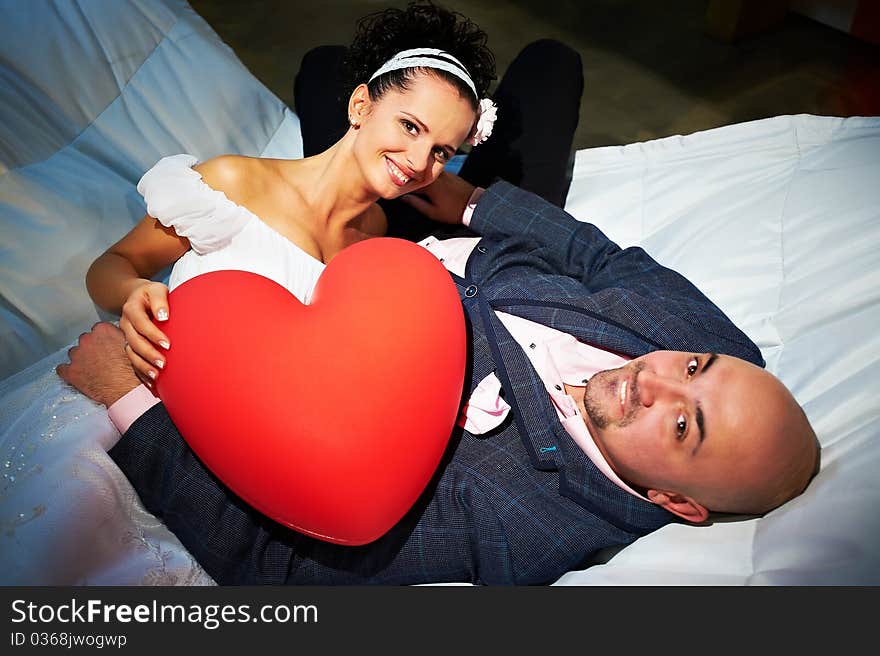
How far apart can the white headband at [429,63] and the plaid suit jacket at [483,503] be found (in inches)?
15.8

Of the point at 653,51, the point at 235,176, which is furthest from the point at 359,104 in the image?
the point at 653,51

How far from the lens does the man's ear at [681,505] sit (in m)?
1.21

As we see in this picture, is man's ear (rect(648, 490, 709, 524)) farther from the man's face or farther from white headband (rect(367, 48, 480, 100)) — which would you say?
white headband (rect(367, 48, 480, 100))

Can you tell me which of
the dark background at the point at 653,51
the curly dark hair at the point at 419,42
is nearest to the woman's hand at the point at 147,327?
the curly dark hair at the point at 419,42

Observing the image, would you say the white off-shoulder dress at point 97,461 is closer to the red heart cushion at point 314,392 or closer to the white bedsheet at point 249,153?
the white bedsheet at point 249,153

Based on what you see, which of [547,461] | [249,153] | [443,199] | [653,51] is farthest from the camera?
[653,51]

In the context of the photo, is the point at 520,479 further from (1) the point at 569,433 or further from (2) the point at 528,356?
(2) the point at 528,356

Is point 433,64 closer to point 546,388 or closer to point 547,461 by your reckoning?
point 546,388

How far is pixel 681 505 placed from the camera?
4.01 feet

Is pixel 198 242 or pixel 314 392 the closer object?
pixel 314 392

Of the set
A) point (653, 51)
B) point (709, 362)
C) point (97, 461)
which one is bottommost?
point (97, 461)

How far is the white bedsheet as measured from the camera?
1136mm

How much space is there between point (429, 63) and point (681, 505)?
81cm

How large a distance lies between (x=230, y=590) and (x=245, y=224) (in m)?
0.57
